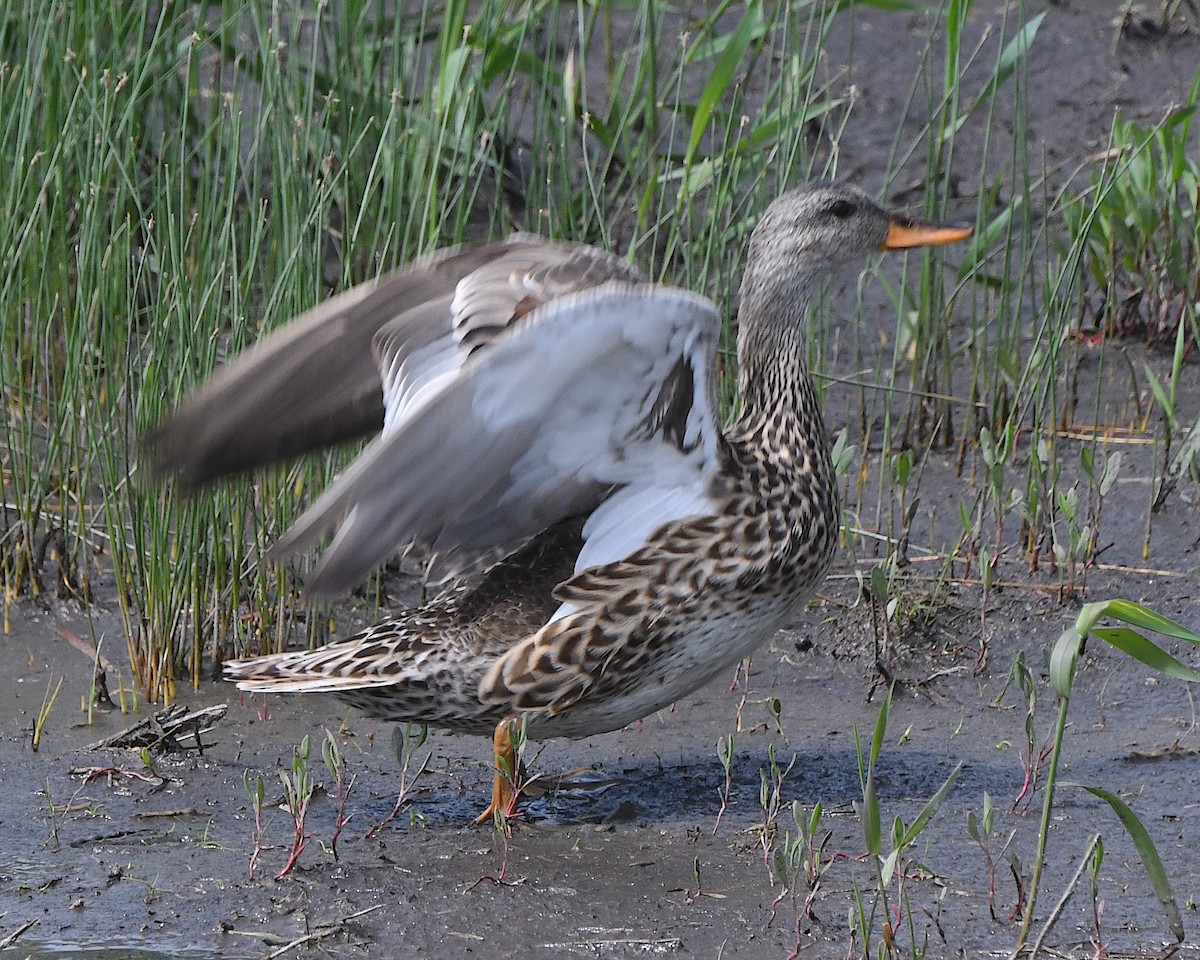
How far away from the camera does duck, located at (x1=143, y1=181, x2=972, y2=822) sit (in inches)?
149

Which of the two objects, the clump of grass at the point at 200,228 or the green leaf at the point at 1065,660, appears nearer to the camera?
the green leaf at the point at 1065,660

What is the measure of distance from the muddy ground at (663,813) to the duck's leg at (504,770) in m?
0.07

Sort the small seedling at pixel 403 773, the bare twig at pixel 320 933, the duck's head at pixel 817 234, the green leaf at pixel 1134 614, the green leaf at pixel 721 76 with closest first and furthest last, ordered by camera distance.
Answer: the green leaf at pixel 1134 614 → the bare twig at pixel 320 933 → the small seedling at pixel 403 773 → the duck's head at pixel 817 234 → the green leaf at pixel 721 76

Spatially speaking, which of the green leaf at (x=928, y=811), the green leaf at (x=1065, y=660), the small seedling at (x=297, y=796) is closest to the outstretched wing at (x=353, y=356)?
the small seedling at (x=297, y=796)

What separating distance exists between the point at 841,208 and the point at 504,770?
1.68m

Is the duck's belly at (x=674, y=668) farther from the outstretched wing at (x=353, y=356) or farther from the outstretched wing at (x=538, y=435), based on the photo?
the outstretched wing at (x=353, y=356)

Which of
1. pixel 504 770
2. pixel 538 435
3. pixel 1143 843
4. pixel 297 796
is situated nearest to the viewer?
pixel 1143 843

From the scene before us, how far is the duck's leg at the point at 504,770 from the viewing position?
409cm

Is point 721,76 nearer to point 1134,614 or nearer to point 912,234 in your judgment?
point 912,234

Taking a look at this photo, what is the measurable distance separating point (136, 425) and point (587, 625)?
4.55 ft

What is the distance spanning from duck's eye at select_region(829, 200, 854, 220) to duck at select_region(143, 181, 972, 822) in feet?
1.45

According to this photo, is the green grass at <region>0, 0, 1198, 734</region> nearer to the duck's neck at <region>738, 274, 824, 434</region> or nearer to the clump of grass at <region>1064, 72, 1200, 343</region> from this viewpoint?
the clump of grass at <region>1064, 72, 1200, 343</region>

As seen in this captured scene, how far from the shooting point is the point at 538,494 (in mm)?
4180

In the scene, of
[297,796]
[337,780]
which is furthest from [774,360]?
[297,796]
